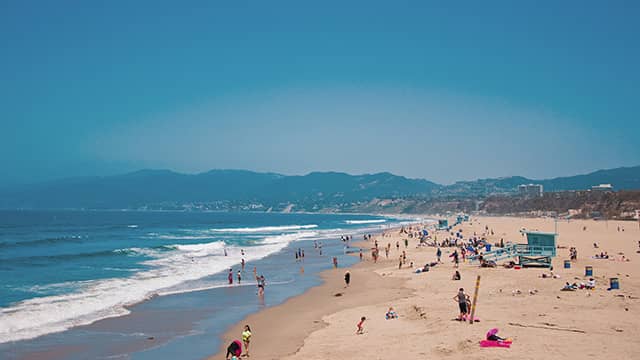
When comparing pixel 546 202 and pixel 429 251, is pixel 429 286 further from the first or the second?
pixel 546 202

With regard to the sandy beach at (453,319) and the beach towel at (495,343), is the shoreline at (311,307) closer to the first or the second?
the sandy beach at (453,319)

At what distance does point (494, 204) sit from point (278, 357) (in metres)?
170

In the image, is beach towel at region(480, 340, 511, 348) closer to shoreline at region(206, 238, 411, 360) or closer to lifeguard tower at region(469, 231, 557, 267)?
shoreline at region(206, 238, 411, 360)

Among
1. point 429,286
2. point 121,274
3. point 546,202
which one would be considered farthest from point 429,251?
point 546,202

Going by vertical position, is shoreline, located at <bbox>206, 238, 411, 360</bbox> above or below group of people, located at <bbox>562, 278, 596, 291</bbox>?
below

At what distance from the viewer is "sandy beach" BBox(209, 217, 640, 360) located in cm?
1332

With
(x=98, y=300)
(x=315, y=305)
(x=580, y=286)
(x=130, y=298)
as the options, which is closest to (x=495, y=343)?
(x=580, y=286)

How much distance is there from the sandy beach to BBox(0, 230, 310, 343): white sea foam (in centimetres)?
605

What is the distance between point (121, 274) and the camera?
107 feet

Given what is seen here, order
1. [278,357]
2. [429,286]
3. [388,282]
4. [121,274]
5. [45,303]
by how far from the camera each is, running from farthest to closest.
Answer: [121,274], [388,282], [429,286], [45,303], [278,357]

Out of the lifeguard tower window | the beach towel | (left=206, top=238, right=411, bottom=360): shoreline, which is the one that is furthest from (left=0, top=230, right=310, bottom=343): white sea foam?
the lifeguard tower window

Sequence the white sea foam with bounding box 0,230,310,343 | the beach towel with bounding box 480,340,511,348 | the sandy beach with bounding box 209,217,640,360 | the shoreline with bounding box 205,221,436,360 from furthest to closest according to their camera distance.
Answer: the white sea foam with bounding box 0,230,310,343 < the shoreline with bounding box 205,221,436,360 < the sandy beach with bounding box 209,217,640,360 < the beach towel with bounding box 480,340,511,348

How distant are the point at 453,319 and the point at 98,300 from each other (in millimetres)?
15147

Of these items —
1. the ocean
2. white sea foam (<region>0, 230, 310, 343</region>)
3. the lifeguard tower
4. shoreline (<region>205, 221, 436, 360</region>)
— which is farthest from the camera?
the lifeguard tower
